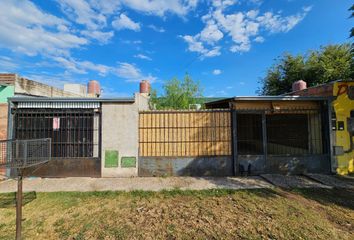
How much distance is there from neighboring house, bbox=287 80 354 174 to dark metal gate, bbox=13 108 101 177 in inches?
332

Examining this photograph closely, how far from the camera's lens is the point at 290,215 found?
4.09 metres

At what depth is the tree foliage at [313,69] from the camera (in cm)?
1760

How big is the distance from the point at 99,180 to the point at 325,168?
7911 mm

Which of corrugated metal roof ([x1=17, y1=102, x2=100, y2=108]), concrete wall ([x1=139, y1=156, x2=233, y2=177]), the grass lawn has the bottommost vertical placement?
the grass lawn

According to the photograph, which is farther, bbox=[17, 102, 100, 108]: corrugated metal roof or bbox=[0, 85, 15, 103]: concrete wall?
bbox=[0, 85, 15, 103]: concrete wall

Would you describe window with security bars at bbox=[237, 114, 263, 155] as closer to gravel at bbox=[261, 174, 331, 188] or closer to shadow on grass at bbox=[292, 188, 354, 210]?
gravel at bbox=[261, 174, 331, 188]

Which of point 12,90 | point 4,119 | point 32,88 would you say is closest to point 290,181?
point 4,119

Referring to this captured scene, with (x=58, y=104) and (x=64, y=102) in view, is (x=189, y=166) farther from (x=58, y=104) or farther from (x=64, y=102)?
A: (x=58, y=104)

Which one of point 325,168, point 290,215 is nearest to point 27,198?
point 290,215

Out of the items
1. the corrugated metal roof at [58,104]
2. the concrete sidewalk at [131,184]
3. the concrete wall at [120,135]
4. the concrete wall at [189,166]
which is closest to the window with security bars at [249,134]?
the concrete wall at [189,166]

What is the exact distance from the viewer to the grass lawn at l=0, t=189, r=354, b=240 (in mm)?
3510

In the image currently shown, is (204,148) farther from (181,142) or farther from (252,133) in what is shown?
(252,133)

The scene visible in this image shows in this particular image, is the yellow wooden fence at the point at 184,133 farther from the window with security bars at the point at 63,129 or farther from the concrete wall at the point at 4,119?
the concrete wall at the point at 4,119

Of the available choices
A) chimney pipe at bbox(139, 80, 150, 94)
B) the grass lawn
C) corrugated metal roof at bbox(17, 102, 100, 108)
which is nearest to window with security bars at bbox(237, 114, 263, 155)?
the grass lawn
